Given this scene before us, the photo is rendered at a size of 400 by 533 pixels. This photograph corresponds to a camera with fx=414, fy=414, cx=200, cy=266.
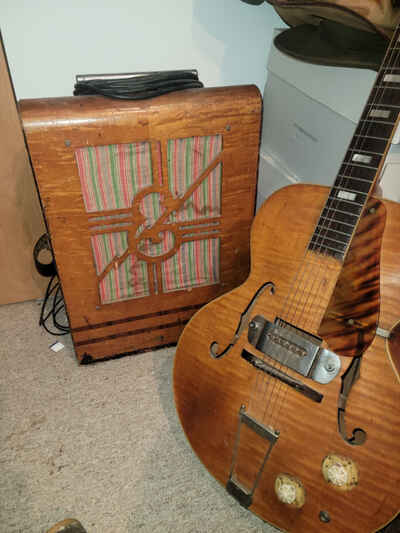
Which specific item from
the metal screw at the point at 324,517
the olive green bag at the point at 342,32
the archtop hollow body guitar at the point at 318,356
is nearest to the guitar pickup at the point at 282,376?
the archtop hollow body guitar at the point at 318,356

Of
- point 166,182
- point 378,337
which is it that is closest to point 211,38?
point 166,182

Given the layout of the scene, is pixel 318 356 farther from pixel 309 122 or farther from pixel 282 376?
pixel 309 122

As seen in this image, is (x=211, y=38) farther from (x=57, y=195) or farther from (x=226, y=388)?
(x=226, y=388)

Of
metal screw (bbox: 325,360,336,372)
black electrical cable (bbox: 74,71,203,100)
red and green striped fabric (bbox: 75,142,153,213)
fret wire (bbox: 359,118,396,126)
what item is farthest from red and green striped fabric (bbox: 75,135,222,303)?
metal screw (bbox: 325,360,336,372)

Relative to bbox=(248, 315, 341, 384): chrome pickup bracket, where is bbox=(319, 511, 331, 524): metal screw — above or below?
below

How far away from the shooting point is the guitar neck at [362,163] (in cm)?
79

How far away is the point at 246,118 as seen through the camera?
116 cm

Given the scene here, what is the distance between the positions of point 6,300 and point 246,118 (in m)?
1.19

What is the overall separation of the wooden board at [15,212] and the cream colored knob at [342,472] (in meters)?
1.24

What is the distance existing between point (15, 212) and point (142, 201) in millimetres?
581

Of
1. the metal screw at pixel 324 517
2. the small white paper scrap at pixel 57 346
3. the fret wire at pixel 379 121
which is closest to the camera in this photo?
the fret wire at pixel 379 121

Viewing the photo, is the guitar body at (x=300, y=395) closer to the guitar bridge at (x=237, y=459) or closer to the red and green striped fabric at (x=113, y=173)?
the guitar bridge at (x=237, y=459)

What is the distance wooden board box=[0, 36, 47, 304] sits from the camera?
4.22ft

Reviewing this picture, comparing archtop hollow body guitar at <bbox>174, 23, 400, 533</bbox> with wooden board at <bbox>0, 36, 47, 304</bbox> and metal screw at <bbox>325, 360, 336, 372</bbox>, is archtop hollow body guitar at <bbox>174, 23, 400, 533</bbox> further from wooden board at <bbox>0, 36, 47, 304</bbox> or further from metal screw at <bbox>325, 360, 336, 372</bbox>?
wooden board at <bbox>0, 36, 47, 304</bbox>
